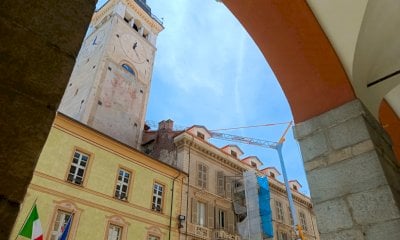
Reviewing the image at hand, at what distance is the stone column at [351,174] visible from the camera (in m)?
2.62

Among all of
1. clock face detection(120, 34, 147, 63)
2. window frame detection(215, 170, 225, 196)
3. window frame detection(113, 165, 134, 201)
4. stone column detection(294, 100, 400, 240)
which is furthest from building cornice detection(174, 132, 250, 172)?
stone column detection(294, 100, 400, 240)

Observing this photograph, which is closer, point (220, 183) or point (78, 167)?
point (78, 167)

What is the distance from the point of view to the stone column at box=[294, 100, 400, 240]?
2.62 m

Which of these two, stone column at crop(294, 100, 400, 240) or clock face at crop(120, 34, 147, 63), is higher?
clock face at crop(120, 34, 147, 63)

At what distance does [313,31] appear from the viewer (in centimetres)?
347

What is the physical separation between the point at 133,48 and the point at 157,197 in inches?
608

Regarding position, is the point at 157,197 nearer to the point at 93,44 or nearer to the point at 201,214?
the point at 201,214

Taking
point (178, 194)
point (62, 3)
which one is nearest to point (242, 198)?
point (178, 194)

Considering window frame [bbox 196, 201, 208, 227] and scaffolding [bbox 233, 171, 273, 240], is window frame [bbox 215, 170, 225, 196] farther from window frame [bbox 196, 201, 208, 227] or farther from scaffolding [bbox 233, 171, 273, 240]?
window frame [bbox 196, 201, 208, 227]

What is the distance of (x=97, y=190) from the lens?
13.8m

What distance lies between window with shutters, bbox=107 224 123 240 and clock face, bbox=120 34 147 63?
632 inches

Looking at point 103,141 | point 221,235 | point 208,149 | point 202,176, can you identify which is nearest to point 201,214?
point 221,235

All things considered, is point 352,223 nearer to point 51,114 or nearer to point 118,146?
point 51,114

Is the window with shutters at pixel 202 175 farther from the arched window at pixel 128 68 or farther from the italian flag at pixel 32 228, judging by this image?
the italian flag at pixel 32 228
